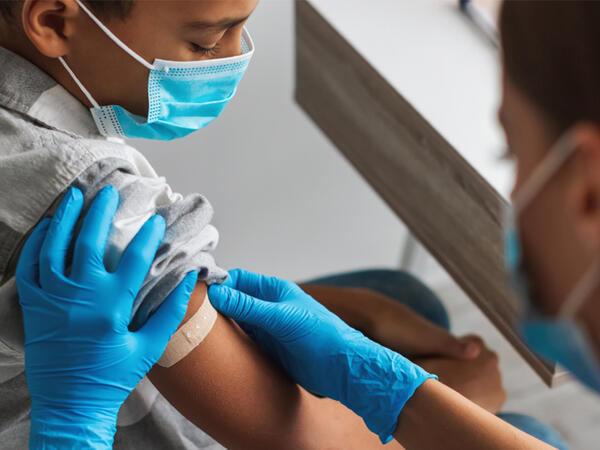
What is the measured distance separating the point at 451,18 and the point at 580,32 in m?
1.09

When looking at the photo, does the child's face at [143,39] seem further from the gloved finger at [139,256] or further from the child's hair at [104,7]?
the gloved finger at [139,256]

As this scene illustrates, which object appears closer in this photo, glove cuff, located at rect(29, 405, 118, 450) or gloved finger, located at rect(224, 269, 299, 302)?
glove cuff, located at rect(29, 405, 118, 450)

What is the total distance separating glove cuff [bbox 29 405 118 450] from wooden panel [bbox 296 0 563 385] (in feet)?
2.24

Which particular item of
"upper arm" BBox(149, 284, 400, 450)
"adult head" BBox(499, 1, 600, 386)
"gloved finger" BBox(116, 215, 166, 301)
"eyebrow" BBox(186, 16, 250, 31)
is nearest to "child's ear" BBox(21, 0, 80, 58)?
"eyebrow" BBox(186, 16, 250, 31)

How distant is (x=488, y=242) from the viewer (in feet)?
3.87

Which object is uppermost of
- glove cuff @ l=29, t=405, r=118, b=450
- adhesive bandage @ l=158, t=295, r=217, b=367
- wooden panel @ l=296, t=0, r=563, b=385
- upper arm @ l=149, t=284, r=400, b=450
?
wooden panel @ l=296, t=0, r=563, b=385

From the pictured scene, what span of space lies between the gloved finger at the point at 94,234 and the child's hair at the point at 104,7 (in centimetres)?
21

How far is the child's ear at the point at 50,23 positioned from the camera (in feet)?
2.68

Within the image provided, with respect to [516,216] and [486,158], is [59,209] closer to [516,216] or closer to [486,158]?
[516,216]

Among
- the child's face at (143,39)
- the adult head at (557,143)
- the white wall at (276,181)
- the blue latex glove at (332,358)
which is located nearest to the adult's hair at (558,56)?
the adult head at (557,143)

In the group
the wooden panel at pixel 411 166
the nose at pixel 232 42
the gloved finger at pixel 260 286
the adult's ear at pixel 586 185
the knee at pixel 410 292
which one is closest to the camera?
the adult's ear at pixel 586 185

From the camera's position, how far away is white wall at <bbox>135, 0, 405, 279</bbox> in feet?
5.57

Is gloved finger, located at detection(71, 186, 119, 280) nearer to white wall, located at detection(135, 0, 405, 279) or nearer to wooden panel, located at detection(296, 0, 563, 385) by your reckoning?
wooden panel, located at detection(296, 0, 563, 385)

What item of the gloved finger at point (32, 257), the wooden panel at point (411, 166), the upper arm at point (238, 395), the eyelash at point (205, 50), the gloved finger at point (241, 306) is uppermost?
the eyelash at point (205, 50)
